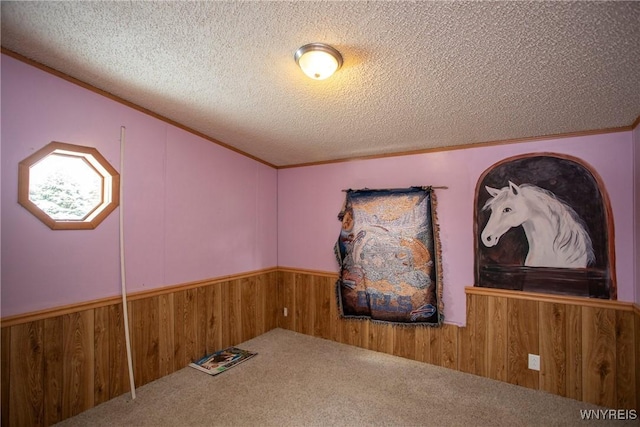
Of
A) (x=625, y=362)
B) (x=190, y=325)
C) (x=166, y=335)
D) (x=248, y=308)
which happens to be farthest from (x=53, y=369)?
(x=625, y=362)

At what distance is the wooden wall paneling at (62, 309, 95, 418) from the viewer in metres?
2.02

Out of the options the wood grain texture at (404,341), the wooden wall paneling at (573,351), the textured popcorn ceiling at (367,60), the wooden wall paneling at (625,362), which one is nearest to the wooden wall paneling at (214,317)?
the textured popcorn ceiling at (367,60)

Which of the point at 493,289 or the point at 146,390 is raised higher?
the point at 493,289

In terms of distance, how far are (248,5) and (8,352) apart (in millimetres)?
2404

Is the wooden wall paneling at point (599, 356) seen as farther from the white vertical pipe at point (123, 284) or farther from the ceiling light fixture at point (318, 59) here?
the white vertical pipe at point (123, 284)

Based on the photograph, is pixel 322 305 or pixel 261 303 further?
pixel 261 303

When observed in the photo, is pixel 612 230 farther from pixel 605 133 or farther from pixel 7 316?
pixel 7 316

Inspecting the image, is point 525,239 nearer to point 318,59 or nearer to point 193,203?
point 318,59

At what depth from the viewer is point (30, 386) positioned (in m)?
1.86

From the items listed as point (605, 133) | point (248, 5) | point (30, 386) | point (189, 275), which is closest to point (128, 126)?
point (189, 275)

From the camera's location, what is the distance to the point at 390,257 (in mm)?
3006

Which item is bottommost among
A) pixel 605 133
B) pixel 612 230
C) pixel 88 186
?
pixel 612 230

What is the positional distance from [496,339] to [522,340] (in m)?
0.19

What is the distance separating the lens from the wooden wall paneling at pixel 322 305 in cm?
343
